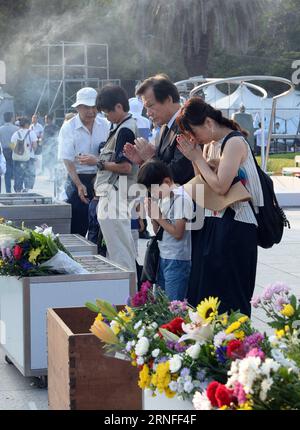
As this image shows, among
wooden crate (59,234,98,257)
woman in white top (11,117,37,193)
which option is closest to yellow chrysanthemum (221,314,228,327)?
wooden crate (59,234,98,257)

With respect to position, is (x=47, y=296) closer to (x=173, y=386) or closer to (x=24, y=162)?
(x=173, y=386)

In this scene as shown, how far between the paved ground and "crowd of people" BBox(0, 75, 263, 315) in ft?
3.34

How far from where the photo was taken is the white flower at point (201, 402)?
2732 millimetres

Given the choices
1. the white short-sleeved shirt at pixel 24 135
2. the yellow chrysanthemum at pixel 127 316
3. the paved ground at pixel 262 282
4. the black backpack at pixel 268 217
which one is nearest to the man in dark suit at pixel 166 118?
the black backpack at pixel 268 217

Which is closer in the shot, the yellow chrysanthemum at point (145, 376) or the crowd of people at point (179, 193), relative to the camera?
the yellow chrysanthemum at point (145, 376)

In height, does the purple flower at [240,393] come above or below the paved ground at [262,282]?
above

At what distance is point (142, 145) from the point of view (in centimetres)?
616

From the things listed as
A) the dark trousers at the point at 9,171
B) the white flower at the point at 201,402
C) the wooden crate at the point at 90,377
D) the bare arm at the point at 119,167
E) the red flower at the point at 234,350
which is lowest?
the dark trousers at the point at 9,171

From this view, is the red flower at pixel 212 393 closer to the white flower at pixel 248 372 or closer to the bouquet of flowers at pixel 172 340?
the white flower at pixel 248 372

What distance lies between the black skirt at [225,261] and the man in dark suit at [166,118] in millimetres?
667

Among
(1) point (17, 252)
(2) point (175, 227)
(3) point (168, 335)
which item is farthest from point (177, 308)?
(2) point (175, 227)

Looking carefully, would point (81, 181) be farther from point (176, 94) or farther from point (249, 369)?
point (249, 369)

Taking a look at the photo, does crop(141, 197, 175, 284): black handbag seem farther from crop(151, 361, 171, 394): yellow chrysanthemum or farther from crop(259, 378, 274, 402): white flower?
crop(259, 378, 274, 402): white flower

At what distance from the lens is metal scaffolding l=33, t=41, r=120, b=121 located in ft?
102
